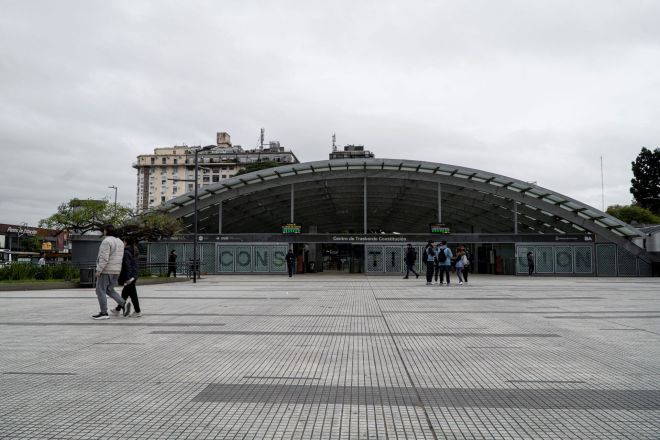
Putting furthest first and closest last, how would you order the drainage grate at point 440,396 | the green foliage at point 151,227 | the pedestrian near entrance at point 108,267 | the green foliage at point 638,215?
the green foliage at point 638,215, the green foliage at point 151,227, the pedestrian near entrance at point 108,267, the drainage grate at point 440,396

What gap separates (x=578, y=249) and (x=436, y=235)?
9683 millimetres

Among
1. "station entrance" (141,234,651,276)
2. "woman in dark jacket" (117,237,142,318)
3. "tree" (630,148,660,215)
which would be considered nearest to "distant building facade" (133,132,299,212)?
"tree" (630,148,660,215)

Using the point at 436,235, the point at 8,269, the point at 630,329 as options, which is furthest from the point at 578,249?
the point at 8,269

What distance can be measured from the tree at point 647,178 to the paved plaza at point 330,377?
70.3 metres

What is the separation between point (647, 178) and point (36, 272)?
2937 inches

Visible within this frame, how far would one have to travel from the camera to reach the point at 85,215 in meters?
40.6

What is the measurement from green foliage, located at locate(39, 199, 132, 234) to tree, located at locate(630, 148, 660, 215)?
6500 cm

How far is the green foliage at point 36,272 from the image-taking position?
65.7ft

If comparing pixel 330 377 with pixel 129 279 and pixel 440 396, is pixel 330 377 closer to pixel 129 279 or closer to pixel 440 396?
pixel 440 396

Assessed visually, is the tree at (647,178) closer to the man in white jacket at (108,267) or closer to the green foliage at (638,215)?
the green foliage at (638,215)

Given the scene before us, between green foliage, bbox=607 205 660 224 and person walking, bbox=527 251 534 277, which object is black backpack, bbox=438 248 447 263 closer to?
person walking, bbox=527 251 534 277

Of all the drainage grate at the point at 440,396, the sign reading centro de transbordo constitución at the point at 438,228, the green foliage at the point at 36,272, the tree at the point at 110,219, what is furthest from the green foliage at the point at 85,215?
the drainage grate at the point at 440,396

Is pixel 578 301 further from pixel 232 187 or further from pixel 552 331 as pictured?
pixel 232 187

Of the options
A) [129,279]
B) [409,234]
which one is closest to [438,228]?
[409,234]
